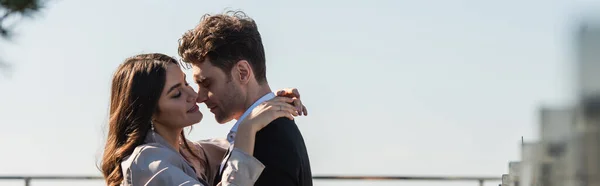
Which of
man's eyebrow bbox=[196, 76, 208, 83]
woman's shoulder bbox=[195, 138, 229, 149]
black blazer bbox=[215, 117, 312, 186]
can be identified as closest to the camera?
black blazer bbox=[215, 117, 312, 186]

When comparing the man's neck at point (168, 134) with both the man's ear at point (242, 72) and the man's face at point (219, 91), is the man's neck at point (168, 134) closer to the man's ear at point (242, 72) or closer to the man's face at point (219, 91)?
the man's face at point (219, 91)

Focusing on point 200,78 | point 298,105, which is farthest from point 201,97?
point 298,105

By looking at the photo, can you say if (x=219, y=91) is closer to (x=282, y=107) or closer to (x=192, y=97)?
(x=192, y=97)

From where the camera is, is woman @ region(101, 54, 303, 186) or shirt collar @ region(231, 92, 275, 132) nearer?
woman @ region(101, 54, 303, 186)

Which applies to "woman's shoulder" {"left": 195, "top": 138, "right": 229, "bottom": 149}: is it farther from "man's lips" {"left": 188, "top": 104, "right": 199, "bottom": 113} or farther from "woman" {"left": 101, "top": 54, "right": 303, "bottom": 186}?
"man's lips" {"left": 188, "top": 104, "right": 199, "bottom": 113}

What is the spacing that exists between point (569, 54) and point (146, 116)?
6.80 ft

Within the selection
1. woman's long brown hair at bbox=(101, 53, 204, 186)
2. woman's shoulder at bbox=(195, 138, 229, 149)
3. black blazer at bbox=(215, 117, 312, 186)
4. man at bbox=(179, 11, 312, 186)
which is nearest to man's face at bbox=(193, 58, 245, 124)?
man at bbox=(179, 11, 312, 186)

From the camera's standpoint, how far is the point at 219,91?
264 centimetres

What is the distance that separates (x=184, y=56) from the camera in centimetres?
269

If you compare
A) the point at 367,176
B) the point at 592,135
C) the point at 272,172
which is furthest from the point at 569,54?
the point at 367,176

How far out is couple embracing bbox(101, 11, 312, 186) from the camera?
2.48 m

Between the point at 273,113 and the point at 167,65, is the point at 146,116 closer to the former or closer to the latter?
the point at 167,65

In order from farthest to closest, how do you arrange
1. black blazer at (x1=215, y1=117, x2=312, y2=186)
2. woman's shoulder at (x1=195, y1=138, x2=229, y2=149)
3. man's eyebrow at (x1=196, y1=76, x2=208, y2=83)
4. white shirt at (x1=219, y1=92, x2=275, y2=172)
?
woman's shoulder at (x1=195, y1=138, x2=229, y2=149)
man's eyebrow at (x1=196, y1=76, x2=208, y2=83)
white shirt at (x1=219, y1=92, x2=275, y2=172)
black blazer at (x1=215, y1=117, x2=312, y2=186)

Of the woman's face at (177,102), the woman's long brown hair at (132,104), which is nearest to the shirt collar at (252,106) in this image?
the woman's face at (177,102)
